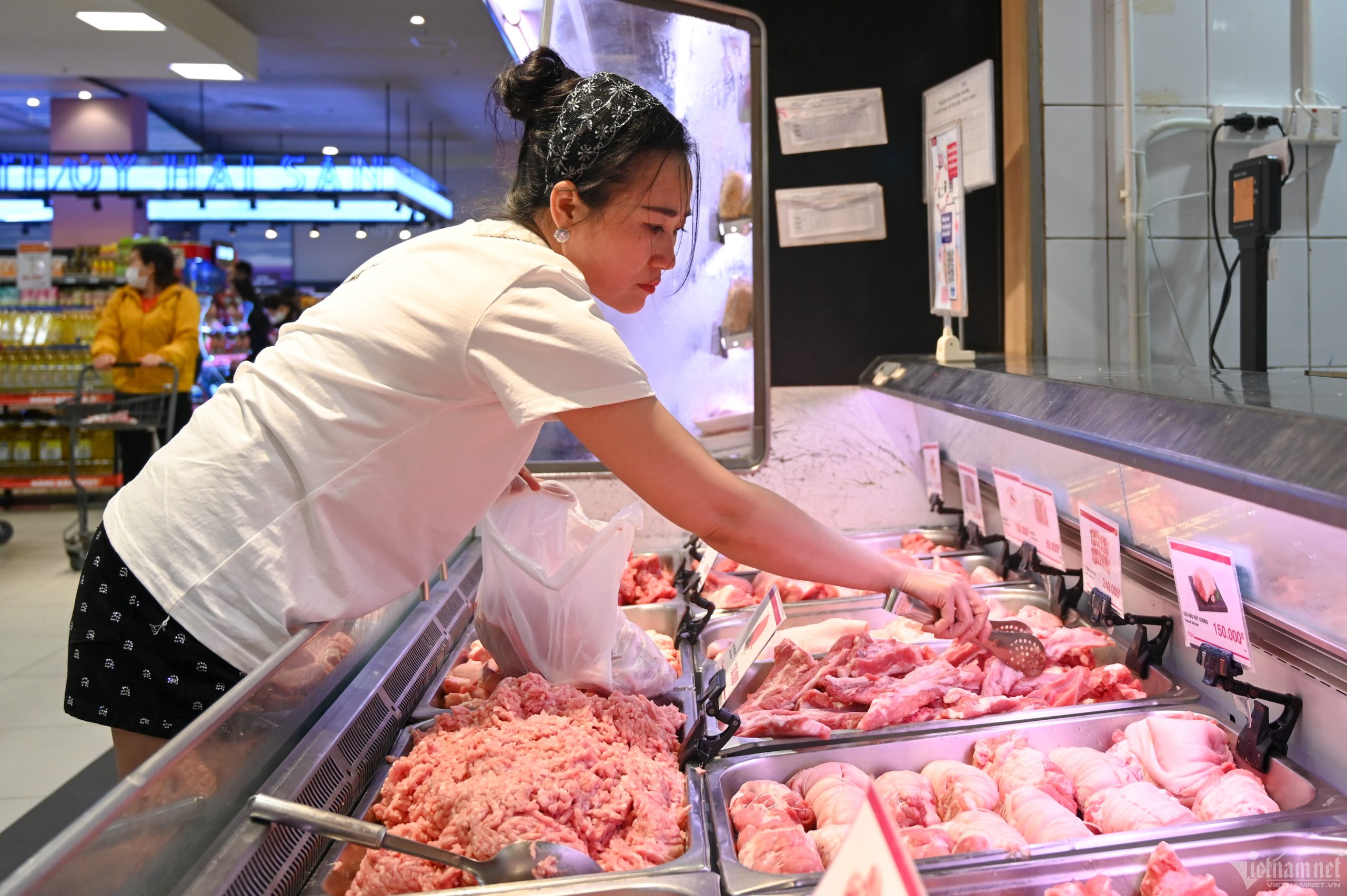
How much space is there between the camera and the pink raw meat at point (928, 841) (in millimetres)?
1361

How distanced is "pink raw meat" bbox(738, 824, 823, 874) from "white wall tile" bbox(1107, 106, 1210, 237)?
8.92 ft

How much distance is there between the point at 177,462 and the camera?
1.43 m

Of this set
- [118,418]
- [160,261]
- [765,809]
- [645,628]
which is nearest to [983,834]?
[765,809]

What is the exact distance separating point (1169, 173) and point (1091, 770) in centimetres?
263

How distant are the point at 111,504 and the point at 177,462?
17 centimetres

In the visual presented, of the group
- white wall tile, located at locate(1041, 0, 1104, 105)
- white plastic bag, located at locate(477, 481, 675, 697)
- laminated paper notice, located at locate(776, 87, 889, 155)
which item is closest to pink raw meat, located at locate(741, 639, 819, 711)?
white plastic bag, located at locate(477, 481, 675, 697)

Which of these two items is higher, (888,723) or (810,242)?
(810,242)

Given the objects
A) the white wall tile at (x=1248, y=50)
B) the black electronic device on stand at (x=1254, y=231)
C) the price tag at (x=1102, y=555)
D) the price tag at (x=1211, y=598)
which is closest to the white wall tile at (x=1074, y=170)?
the black electronic device on stand at (x=1254, y=231)

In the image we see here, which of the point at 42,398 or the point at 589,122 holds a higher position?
the point at 589,122

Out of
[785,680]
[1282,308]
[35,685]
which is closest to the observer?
[785,680]

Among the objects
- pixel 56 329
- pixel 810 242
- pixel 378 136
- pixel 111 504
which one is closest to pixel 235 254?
pixel 378 136

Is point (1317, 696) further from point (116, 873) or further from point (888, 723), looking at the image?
point (116, 873)

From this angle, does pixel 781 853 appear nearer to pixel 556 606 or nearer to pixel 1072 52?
pixel 556 606

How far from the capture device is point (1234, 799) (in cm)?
144
